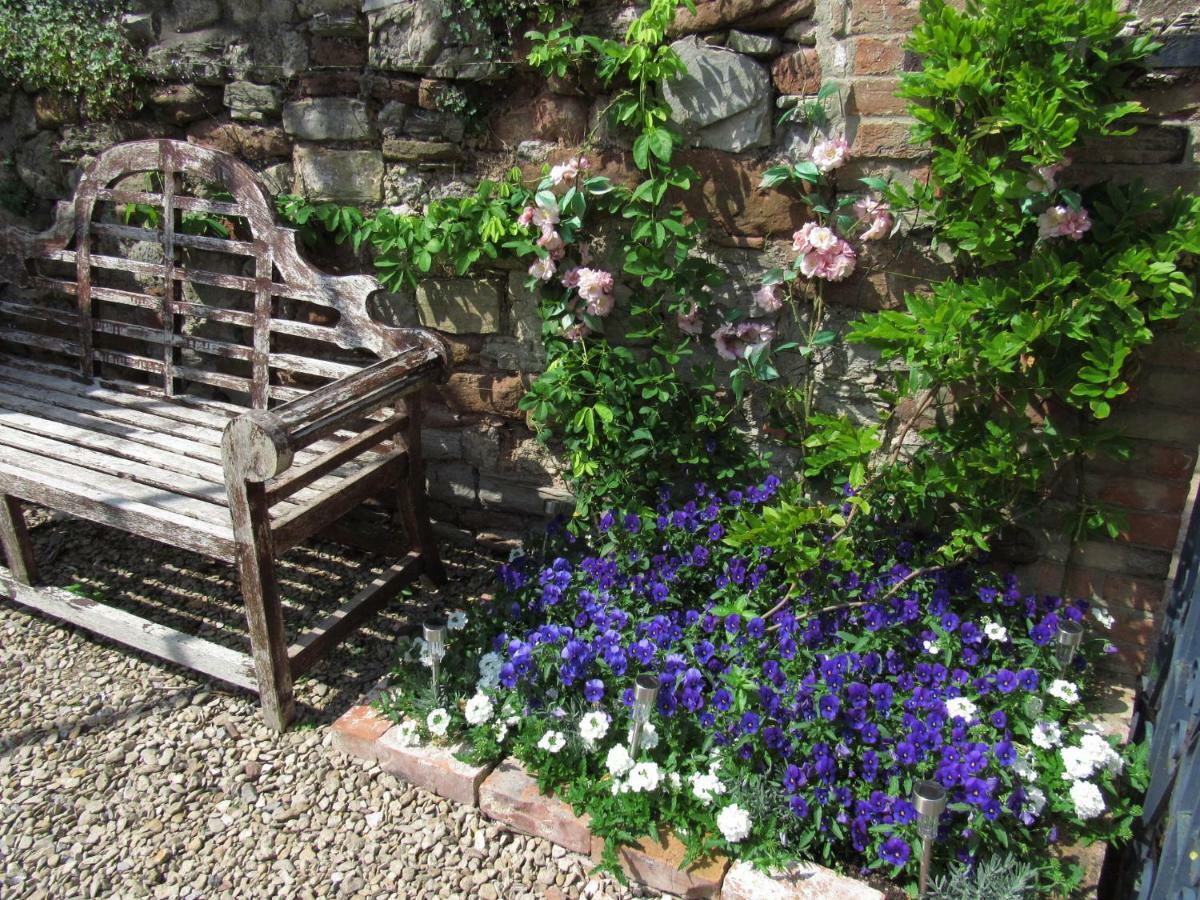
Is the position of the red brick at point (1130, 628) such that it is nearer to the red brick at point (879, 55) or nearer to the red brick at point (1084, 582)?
the red brick at point (1084, 582)

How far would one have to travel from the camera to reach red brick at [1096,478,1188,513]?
7.88ft

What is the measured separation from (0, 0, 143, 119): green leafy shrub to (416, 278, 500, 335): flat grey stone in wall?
1322 millimetres

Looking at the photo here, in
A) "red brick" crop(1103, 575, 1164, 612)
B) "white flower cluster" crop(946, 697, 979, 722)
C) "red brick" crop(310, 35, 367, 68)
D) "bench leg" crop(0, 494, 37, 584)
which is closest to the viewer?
"white flower cluster" crop(946, 697, 979, 722)

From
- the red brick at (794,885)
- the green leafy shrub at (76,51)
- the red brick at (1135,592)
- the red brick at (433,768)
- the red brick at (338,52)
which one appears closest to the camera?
the red brick at (794,885)

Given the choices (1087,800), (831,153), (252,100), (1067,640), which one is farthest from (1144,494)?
(252,100)

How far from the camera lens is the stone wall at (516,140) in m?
2.35

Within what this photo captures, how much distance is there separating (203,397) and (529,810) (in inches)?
85.6

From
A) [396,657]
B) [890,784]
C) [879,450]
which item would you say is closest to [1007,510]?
[879,450]

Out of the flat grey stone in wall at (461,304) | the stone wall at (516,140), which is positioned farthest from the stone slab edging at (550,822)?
the flat grey stone in wall at (461,304)

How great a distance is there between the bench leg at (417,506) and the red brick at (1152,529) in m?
2.09

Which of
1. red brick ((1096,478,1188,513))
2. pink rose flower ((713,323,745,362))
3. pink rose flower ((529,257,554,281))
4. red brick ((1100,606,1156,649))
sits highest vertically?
pink rose flower ((529,257,554,281))

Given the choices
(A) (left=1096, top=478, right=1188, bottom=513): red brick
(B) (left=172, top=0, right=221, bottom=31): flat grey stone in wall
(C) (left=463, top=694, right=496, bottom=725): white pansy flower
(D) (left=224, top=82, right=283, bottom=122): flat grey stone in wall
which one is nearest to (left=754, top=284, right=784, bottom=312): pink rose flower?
(A) (left=1096, top=478, right=1188, bottom=513): red brick

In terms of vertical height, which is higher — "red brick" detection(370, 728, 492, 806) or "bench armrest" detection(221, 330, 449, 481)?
"bench armrest" detection(221, 330, 449, 481)

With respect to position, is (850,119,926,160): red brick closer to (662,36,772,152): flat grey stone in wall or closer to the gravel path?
(662,36,772,152): flat grey stone in wall
